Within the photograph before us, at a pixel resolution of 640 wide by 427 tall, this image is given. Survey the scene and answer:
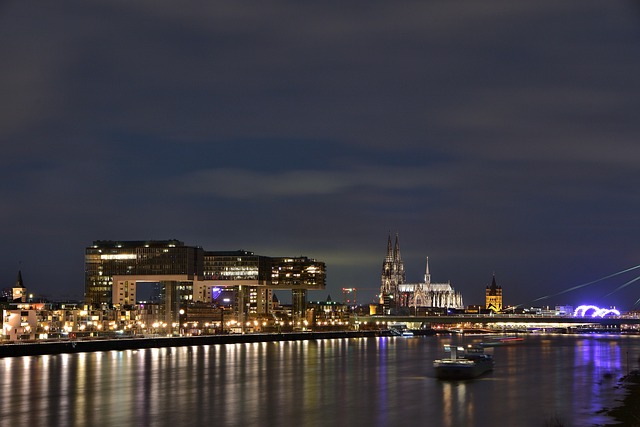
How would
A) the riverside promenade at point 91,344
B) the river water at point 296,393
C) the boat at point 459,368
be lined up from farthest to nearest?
the riverside promenade at point 91,344 → the boat at point 459,368 → the river water at point 296,393

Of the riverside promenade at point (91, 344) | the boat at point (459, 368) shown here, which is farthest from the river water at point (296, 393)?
the riverside promenade at point (91, 344)

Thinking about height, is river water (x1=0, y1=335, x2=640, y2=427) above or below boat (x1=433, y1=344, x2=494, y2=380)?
below

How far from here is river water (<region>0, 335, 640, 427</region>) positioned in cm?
6456

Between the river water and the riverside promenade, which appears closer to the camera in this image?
the river water

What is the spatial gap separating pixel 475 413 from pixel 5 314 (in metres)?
113

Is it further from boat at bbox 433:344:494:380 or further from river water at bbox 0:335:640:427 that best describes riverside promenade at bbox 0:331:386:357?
boat at bbox 433:344:494:380

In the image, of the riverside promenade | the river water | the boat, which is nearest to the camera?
the river water

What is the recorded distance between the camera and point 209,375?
332ft

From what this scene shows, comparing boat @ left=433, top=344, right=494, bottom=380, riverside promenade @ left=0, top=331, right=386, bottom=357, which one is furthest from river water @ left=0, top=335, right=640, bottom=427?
riverside promenade @ left=0, top=331, right=386, bottom=357

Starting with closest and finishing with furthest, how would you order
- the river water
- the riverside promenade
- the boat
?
1. the river water
2. the boat
3. the riverside promenade

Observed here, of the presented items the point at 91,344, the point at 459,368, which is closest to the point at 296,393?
the point at 459,368

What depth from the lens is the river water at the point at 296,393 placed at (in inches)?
2542

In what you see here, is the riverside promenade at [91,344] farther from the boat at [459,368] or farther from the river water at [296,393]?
the boat at [459,368]

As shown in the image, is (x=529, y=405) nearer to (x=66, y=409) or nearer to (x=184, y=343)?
(x=66, y=409)
